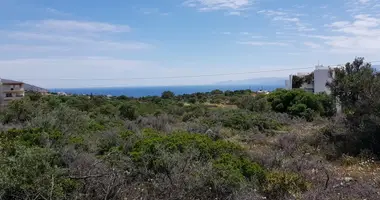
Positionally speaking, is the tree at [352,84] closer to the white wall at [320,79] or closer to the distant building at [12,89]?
the white wall at [320,79]

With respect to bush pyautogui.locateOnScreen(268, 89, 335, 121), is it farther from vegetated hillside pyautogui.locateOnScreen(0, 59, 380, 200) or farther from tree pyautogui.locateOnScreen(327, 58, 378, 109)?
vegetated hillside pyautogui.locateOnScreen(0, 59, 380, 200)

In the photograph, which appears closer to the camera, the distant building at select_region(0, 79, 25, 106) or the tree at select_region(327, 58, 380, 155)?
the tree at select_region(327, 58, 380, 155)

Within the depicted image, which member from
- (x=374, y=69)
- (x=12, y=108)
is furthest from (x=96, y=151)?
(x=12, y=108)

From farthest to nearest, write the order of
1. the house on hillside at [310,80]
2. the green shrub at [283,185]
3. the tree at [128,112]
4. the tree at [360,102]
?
the house on hillside at [310,80], the tree at [128,112], the tree at [360,102], the green shrub at [283,185]

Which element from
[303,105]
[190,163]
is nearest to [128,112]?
[303,105]

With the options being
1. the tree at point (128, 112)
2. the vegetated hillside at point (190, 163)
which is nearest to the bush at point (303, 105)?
the vegetated hillside at point (190, 163)

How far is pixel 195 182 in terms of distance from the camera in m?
5.82

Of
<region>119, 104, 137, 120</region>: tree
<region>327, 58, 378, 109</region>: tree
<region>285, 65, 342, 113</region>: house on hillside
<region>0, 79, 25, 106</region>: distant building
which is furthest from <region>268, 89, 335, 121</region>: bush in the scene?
<region>0, 79, 25, 106</region>: distant building

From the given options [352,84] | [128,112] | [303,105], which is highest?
[352,84]

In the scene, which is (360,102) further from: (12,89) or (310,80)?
(12,89)

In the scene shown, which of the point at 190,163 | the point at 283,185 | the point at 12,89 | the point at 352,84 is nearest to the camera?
the point at 283,185

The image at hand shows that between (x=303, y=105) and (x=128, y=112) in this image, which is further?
(x=303, y=105)

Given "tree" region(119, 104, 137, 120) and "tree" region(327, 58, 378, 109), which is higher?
"tree" region(327, 58, 378, 109)

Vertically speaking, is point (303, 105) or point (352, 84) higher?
point (352, 84)
